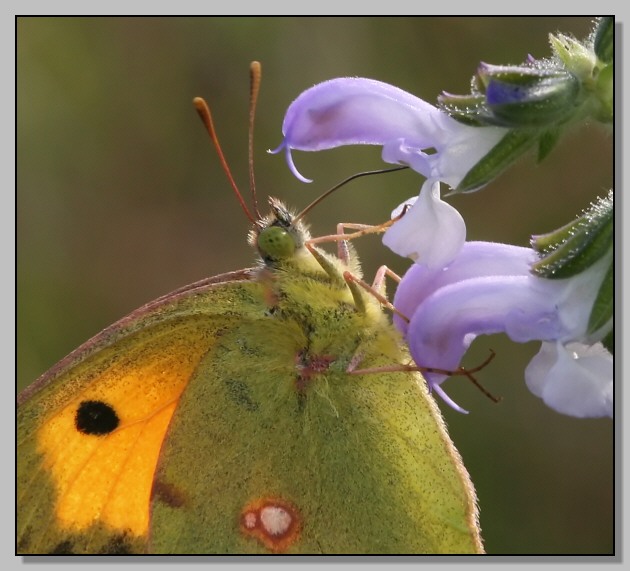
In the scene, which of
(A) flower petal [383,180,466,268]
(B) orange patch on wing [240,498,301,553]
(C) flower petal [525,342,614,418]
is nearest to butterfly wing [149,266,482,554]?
(B) orange patch on wing [240,498,301,553]

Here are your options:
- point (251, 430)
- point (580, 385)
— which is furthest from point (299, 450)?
point (580, 385)

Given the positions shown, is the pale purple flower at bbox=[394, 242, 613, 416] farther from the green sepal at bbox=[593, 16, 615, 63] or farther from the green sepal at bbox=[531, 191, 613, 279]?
the green sepal at bbox=[593, 16, 615, 63]

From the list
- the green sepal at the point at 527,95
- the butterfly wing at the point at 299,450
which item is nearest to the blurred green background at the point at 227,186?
the butterfly wing at the point at 299,450

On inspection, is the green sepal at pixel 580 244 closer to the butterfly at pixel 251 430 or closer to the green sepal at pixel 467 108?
the green sepal at pixel 467 108

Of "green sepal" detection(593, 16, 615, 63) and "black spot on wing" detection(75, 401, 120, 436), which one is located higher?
"green sepal" detection(593, 16, 615, 63)

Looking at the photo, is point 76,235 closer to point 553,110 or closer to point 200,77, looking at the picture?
point 200,77

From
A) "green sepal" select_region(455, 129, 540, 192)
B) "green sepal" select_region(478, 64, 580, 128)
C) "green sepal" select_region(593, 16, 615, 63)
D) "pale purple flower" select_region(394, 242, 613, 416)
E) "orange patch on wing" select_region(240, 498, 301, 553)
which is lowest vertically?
"orange patch on wing" select_region(240, 498, 301, 553)

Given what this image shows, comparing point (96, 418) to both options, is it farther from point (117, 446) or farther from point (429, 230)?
point (429, 230)
